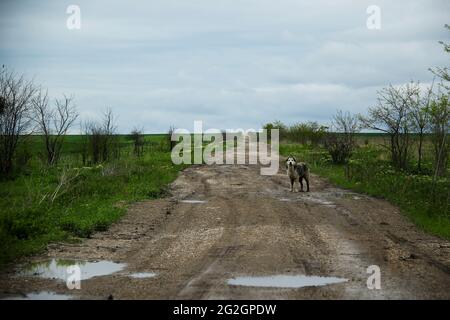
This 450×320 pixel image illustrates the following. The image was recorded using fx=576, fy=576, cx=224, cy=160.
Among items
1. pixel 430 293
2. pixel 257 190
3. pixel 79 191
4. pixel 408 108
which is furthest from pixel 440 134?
pixel 430 293

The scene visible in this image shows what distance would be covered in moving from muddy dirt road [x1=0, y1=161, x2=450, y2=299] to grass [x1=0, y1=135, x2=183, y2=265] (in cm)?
59

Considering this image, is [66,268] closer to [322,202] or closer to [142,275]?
[142,275]

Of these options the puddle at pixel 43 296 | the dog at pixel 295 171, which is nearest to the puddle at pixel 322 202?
the dog at pixel 295 171

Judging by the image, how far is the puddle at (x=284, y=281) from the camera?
8.70 meters

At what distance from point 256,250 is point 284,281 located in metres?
2.57

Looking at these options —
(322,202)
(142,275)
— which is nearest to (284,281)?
(142,275)

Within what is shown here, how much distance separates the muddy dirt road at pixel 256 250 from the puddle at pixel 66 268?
225 millimetres

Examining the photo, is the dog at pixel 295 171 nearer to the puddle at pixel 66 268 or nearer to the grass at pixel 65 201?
the grass at pixel 65 201

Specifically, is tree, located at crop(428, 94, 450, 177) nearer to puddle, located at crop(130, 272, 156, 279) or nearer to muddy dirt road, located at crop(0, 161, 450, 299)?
muddy dirt road, located at crop(0, 161, 450, 299)

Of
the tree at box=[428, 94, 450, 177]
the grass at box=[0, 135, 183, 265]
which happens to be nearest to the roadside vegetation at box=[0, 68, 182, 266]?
the grass at box=[0, 135, 183, 265]

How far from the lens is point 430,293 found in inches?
325

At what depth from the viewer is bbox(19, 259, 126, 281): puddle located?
31.5 feet

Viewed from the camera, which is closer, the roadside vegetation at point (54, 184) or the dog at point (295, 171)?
the roadside vegetation at point (54, 184)
